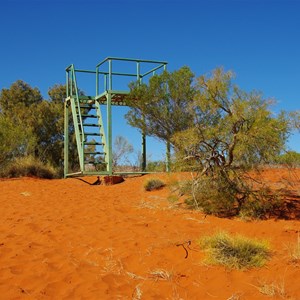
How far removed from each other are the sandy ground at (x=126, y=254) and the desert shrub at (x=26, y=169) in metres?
7.88

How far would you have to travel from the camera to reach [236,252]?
5078mm

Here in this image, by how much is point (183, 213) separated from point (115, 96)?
793 centimetres

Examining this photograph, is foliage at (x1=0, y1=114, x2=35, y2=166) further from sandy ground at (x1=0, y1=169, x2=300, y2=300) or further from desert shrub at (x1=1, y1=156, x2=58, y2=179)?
sandy ground at (x1=0, y1=169, x2=300, y2=300)

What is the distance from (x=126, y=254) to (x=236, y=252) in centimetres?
143

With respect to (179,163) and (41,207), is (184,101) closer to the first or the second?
(179,163)

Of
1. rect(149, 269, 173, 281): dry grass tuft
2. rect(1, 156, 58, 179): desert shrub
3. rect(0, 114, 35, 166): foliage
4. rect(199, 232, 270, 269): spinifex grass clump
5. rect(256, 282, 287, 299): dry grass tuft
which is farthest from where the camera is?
rect(0, 114, 35, 166): foliage

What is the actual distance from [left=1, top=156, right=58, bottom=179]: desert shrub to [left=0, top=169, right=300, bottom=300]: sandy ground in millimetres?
7879

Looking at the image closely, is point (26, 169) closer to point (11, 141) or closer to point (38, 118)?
point (11, 141)

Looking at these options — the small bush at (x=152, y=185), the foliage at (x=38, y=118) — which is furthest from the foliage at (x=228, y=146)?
the foliage at (x=38, y=118)

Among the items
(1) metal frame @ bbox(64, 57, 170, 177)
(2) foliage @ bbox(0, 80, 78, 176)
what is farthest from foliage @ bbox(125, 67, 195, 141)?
(2) foliage @ bbox(0, 80, 78, 176)

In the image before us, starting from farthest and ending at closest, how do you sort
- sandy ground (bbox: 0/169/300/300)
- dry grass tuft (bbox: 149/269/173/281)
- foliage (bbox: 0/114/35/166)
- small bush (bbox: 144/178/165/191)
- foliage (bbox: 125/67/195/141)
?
1. foliage (bbox: 0/114/35/166)
2. foliage (bbox: 125/67/195/141)
3. small bush (bbox: 144/178/165/191)
4. dry grass tuft (bbox: 149/269/173/281)
5. sandy ground (bbox: 0/169/300/300)

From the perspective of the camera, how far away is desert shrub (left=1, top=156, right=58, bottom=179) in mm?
16938

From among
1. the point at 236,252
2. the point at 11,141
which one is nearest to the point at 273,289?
the point at 236,252

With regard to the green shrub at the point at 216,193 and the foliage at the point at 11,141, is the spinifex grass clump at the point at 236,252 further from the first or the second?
the foliage at the point at 11,141
